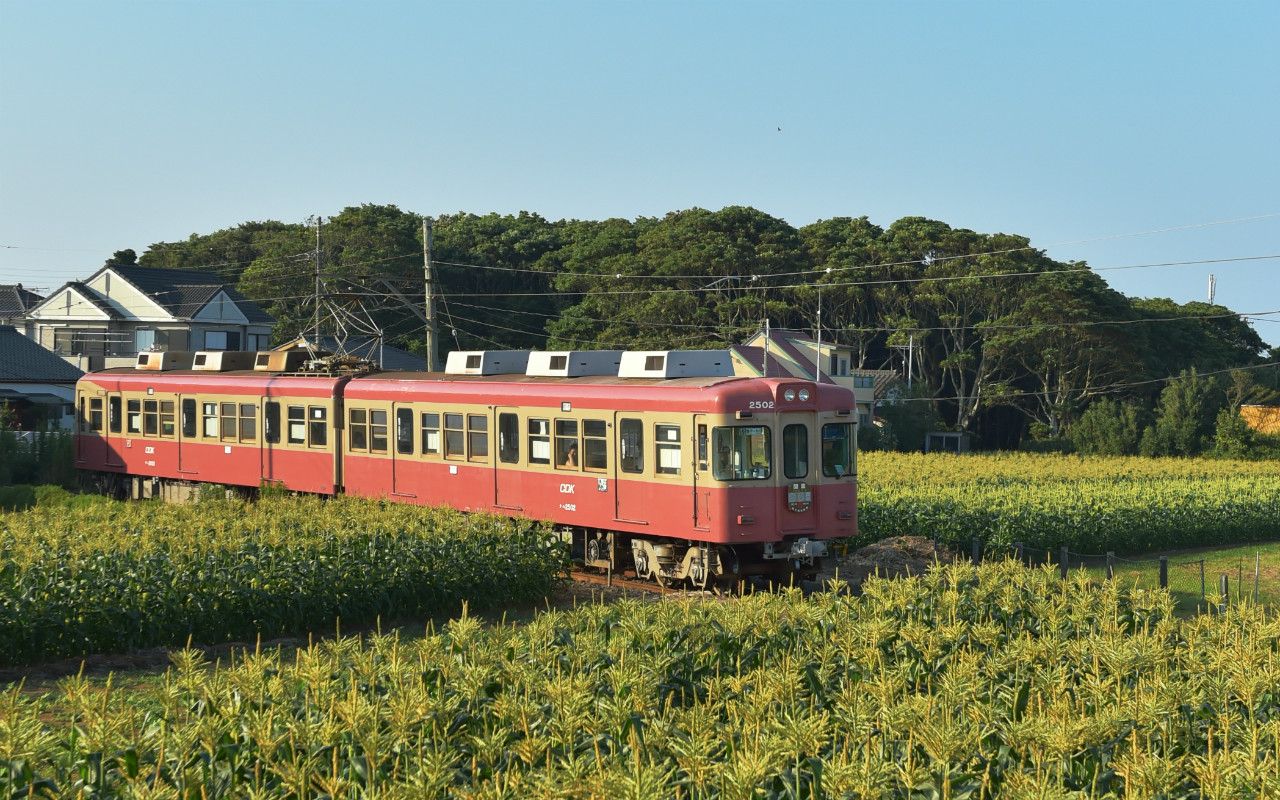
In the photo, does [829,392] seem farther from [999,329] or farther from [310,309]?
[310,309]

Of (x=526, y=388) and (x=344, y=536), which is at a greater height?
(x=526, y=388)

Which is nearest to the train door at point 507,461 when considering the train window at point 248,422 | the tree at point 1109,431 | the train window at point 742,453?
the train window at point 742,453

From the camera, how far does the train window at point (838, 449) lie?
1852 cm

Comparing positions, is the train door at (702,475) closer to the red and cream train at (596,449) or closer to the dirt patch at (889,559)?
the red and cream train at (596,449)

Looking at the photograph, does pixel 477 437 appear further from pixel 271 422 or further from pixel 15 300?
pixel 15 300

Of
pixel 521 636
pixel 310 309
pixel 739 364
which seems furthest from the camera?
pixel 310 309

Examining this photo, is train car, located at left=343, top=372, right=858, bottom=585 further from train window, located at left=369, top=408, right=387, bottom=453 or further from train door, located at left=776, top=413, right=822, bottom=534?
train window, located at left=369, top=408, right=387, bottom=453

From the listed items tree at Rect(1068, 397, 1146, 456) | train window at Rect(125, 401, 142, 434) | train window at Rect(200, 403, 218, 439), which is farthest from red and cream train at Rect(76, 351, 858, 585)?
tree at Rect(1068, 397, 1146, 456)

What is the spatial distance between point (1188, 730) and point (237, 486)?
22.9 meters

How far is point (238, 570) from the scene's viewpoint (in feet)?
49.3

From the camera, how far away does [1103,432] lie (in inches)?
2071

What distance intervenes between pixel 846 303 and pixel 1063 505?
120 ft

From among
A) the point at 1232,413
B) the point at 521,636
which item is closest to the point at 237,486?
the point at 521,636

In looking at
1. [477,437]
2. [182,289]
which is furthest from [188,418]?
[182,289]
